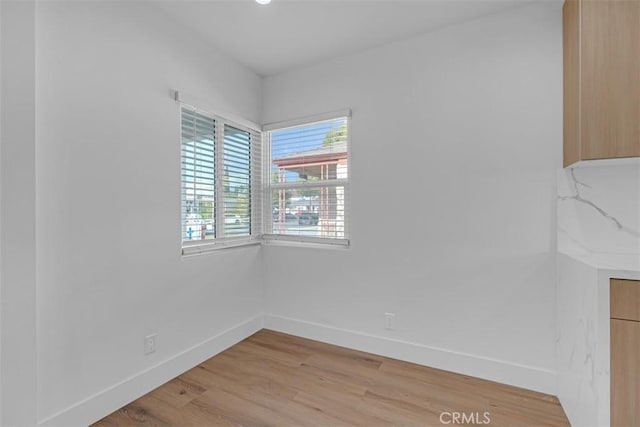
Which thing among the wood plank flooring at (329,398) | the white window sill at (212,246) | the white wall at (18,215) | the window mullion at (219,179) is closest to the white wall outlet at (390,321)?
the wood plank flooring at (329,398)

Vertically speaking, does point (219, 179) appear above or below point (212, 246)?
above

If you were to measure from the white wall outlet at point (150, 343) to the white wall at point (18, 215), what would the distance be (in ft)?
2.01

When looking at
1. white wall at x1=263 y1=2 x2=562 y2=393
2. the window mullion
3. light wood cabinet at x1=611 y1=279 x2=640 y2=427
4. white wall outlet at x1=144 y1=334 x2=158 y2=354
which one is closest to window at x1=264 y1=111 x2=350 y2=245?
white wall at x1=263 y1=2 x2=562 y2=393

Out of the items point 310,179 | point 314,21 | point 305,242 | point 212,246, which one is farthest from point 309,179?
point 314,21

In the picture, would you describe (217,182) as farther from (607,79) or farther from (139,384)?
(607,79)

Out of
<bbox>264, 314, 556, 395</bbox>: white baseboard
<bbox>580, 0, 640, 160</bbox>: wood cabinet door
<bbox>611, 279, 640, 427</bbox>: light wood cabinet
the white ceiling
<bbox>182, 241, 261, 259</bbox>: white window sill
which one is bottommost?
<bbox>264, 314, 556, 395</bbox>: white baseboard

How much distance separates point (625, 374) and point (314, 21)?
273 centimetres

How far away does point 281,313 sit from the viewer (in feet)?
10.2

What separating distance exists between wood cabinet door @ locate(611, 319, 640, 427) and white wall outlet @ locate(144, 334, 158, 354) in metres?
2.60

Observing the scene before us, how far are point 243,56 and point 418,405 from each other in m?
3.06

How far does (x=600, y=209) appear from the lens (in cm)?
191

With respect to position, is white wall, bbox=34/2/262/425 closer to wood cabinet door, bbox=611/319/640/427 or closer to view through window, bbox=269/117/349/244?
view through window, bbox=269/117/349/244

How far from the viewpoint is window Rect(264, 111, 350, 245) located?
2828mm

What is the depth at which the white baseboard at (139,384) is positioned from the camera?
1.69m
